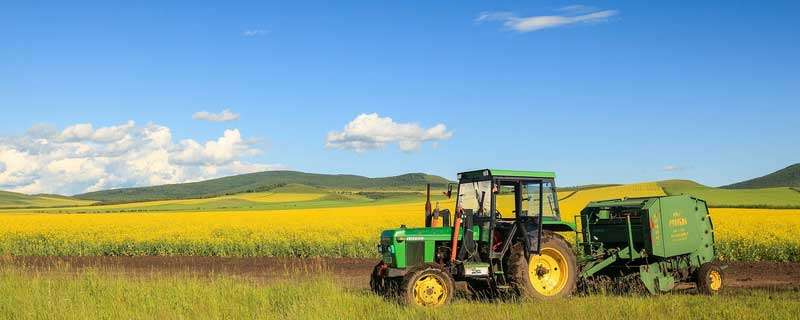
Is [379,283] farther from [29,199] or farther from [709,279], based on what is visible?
[29,199]

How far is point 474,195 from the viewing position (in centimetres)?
1202

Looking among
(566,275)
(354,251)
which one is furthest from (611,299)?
(354,251)

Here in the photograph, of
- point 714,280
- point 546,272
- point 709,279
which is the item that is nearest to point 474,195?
point 546,272

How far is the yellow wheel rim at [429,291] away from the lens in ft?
36.2

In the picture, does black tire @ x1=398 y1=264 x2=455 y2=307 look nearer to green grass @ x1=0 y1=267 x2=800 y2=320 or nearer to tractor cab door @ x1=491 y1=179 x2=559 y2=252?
green grass @ x1=0 y1=267 x2=800 y2=320

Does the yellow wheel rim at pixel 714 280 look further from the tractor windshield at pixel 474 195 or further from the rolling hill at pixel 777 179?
the rolling hill at pixel 777 179

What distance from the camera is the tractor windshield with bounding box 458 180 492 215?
461 inches

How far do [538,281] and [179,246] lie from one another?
15.7m

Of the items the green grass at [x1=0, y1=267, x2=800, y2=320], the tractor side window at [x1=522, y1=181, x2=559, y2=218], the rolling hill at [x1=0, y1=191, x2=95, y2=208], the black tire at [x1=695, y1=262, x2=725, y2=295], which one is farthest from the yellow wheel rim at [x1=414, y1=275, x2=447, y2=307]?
the rolling hill at [x1=0, y1=191, x2=95, y2=208]

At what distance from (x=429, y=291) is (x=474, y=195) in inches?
71.8

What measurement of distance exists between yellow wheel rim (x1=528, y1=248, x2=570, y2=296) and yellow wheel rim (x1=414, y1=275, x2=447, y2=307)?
1.61 metres

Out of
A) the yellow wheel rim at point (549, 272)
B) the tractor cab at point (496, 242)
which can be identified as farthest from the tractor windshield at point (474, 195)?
the yellow wheel rim at point (549, 272)

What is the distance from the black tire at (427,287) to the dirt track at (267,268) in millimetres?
4046

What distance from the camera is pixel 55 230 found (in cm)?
2889
